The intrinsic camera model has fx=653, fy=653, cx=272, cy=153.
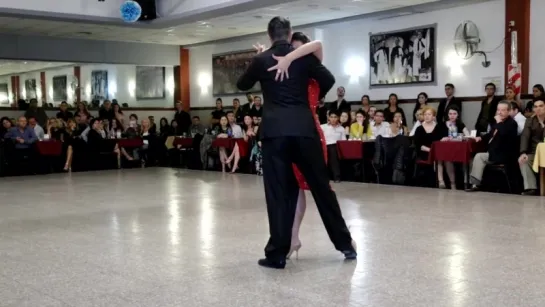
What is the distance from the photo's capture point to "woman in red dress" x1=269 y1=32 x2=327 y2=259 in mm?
4121

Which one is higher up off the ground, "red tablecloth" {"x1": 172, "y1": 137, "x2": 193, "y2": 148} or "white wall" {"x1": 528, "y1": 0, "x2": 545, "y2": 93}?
"white wall" {"x1": 528, "y1": 0, "x2": 545, "y2": 93}

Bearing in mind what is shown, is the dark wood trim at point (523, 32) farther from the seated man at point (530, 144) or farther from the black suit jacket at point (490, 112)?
the seated man at point (530, 144)

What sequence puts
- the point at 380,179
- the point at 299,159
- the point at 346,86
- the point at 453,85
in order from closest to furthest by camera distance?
1. the point at 299,159
2. the point at 380,179
3. the point at 453,85
4. the point at 346,86

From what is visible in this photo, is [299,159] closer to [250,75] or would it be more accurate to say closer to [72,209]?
[250,75]

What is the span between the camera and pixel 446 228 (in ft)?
19.0

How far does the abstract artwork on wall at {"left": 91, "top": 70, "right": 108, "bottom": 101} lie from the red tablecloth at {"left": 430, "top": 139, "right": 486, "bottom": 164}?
1347 cm

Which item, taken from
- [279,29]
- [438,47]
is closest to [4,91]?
[438,47]

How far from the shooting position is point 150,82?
19672mm

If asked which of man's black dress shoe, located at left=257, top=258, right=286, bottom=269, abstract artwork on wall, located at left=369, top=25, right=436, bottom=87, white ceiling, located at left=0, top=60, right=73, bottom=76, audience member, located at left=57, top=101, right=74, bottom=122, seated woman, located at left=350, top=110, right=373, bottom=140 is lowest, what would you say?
man's black dress shoe, located at left=257, top=258, right=286, bottom=269

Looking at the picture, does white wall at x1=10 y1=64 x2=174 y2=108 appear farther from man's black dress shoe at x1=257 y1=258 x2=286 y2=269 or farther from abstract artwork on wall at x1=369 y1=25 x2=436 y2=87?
man's black dress shoe at x1=257 y1=258 x2=286 y2=269

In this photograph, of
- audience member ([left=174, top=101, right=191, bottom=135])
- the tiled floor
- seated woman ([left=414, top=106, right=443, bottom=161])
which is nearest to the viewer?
the tiled floor

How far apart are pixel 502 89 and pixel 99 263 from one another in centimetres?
912

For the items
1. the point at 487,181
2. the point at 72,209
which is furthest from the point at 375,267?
the point at 487,181

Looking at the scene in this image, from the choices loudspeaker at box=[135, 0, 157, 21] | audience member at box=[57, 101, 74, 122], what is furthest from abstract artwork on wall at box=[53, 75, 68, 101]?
loudspeaker at box=[135, 0, 157, 21]
